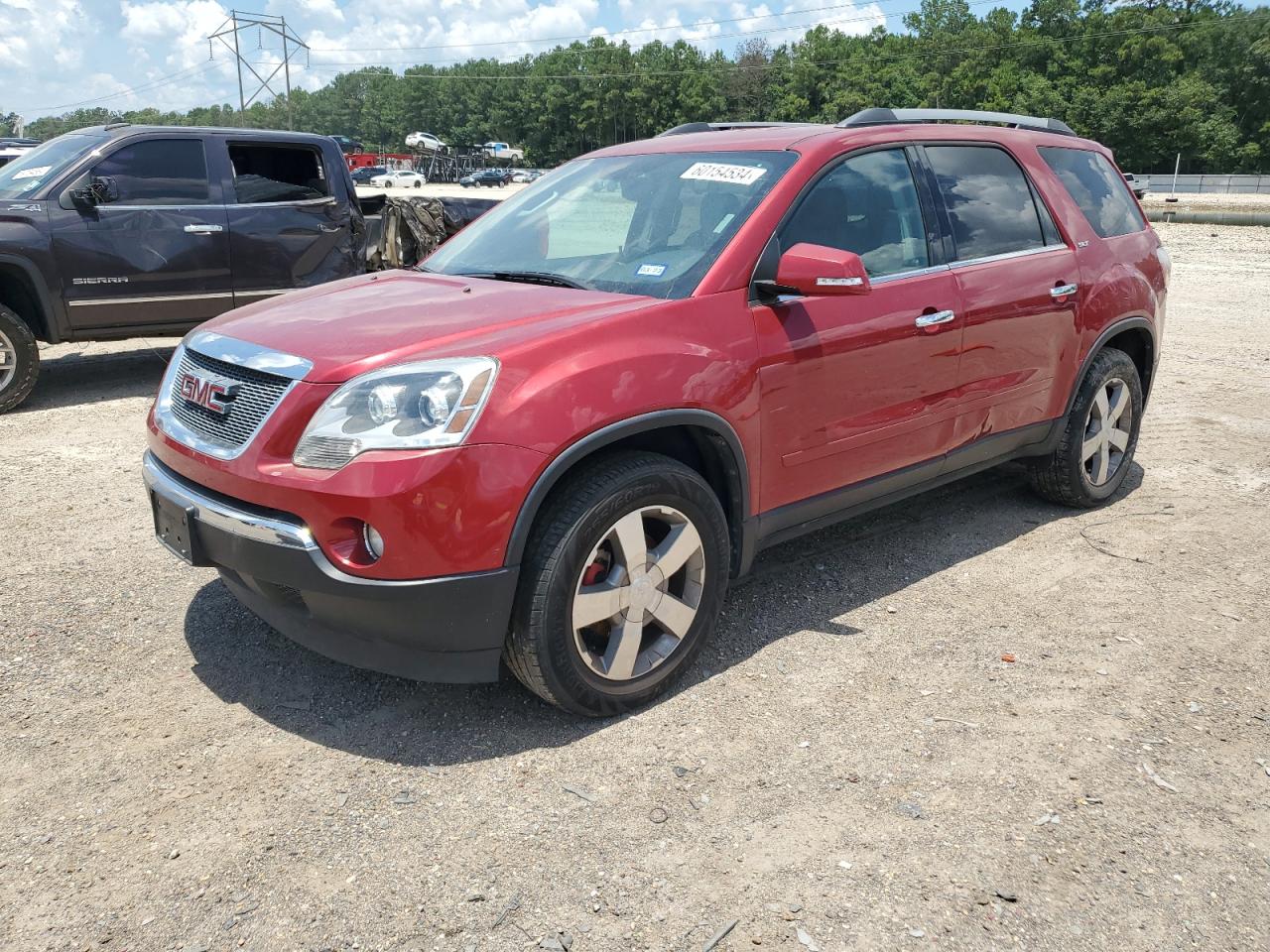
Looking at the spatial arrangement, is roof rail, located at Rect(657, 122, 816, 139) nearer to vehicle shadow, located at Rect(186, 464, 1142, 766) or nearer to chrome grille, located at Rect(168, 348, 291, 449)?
vehicle shadow, located at Rect(186, 464, 1142, 766)

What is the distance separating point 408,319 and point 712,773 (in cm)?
167

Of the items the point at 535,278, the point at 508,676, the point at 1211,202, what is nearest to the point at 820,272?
the point at 535,278

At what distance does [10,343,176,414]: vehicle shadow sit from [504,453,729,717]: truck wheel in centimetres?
585

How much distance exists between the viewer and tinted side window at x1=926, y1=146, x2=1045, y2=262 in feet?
14.0

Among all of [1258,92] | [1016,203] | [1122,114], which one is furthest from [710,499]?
[1258,92]

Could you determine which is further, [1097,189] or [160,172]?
[160,172]

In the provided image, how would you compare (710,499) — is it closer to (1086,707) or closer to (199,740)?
(1086,707)

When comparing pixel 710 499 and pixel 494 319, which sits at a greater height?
pixel 494 319

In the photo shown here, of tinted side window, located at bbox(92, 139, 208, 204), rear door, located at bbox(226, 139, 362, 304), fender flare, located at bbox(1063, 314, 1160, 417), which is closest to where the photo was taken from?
fender flare, located at bbox(1063, 314, 1160, 417)

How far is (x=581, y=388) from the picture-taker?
298 centimetres

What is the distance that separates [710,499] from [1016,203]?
2303mm

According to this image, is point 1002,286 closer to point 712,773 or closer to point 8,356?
point 712,773

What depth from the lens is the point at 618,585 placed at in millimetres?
3178

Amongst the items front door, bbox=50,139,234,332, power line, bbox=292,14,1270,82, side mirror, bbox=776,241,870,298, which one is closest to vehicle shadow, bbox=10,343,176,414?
front door, bbox=50,139,234,332
